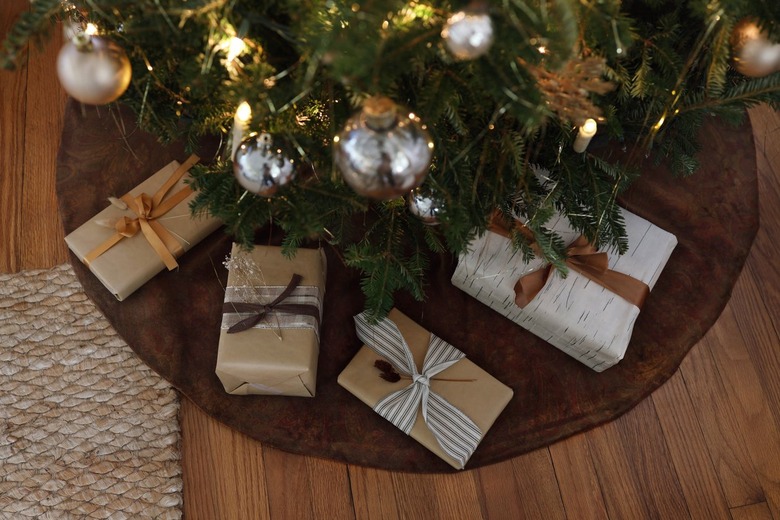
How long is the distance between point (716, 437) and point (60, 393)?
1.16m

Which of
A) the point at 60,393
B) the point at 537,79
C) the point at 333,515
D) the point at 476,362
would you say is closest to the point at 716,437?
the point at 476,362

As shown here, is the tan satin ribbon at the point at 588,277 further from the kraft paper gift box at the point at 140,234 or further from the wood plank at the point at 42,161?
the wood plank at the point at 42,161

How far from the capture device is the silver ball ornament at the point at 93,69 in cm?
53

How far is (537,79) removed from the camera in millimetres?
541

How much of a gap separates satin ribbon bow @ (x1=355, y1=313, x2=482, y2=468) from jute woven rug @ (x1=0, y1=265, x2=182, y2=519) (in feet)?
1.35

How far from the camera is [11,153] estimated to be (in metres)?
1.30

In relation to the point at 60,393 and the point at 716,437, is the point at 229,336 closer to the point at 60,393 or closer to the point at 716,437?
the point at 60,393

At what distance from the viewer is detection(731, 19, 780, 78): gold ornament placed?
0.58 m

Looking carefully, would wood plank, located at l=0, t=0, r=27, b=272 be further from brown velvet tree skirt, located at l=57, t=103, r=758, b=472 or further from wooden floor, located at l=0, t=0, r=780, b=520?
brown velvet tree skirt, located at l=57, t=103, r=758, b=472

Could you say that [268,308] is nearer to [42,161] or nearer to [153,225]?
[153,225]

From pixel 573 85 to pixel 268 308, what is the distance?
0.48 meters

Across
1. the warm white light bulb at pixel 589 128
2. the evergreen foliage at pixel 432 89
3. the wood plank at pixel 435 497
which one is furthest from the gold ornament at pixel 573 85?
the wood plank at pixel 435 497

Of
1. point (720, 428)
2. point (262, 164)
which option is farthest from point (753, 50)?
point (720, 428)

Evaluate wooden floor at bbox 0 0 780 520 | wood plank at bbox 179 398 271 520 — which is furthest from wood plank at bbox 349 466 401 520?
wood plank at bbox 179 398 271 520
